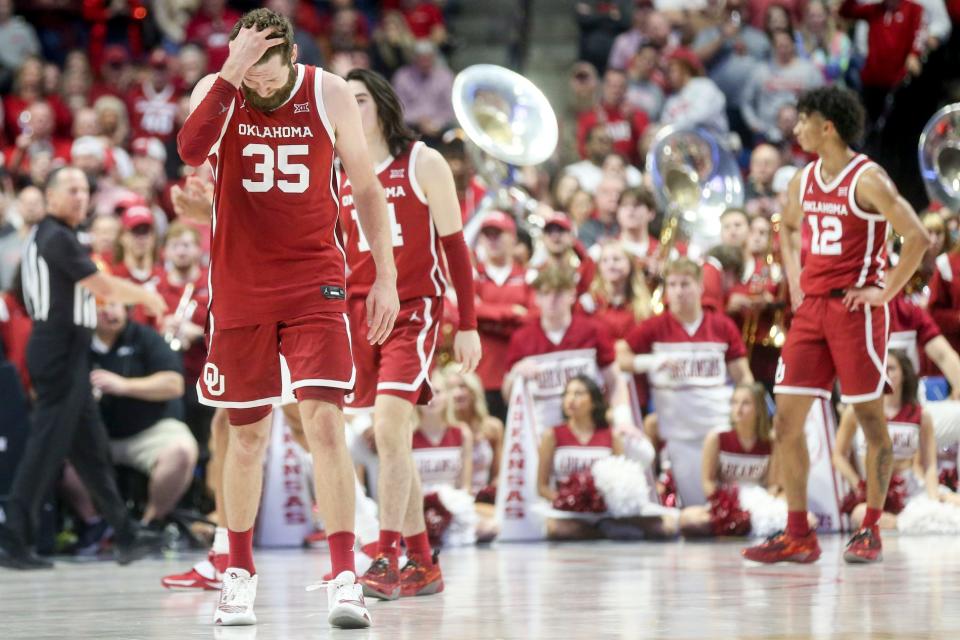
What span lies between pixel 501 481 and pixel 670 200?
135 inches

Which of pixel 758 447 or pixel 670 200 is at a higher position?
pixel 670 200

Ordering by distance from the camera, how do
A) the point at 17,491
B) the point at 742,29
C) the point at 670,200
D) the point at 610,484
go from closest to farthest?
1. the point at 17,491
2. the point at 610,484
3. the point at 670,200
4. the point at 742,29

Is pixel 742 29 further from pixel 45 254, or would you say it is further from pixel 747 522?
pixel 45 254

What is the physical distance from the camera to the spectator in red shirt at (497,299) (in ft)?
34.7

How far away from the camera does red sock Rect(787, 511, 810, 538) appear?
303 inches

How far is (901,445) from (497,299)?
2906mm

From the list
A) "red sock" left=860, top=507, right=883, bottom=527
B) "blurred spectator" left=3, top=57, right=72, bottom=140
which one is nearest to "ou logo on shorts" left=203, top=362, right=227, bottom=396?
"red sock" left=860, top=507, right=883, bottom=527

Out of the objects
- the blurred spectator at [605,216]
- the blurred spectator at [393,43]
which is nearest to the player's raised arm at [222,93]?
the blurred spectator at [605,216]

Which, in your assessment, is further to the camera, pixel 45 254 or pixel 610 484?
pixel 610 484

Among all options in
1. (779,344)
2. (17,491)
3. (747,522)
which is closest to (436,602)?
(17,491)

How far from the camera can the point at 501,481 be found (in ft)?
32.1

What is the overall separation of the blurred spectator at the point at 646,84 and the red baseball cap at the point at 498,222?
444 centimetres

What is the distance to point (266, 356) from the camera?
540cm

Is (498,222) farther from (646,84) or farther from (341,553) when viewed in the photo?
(341,553)
